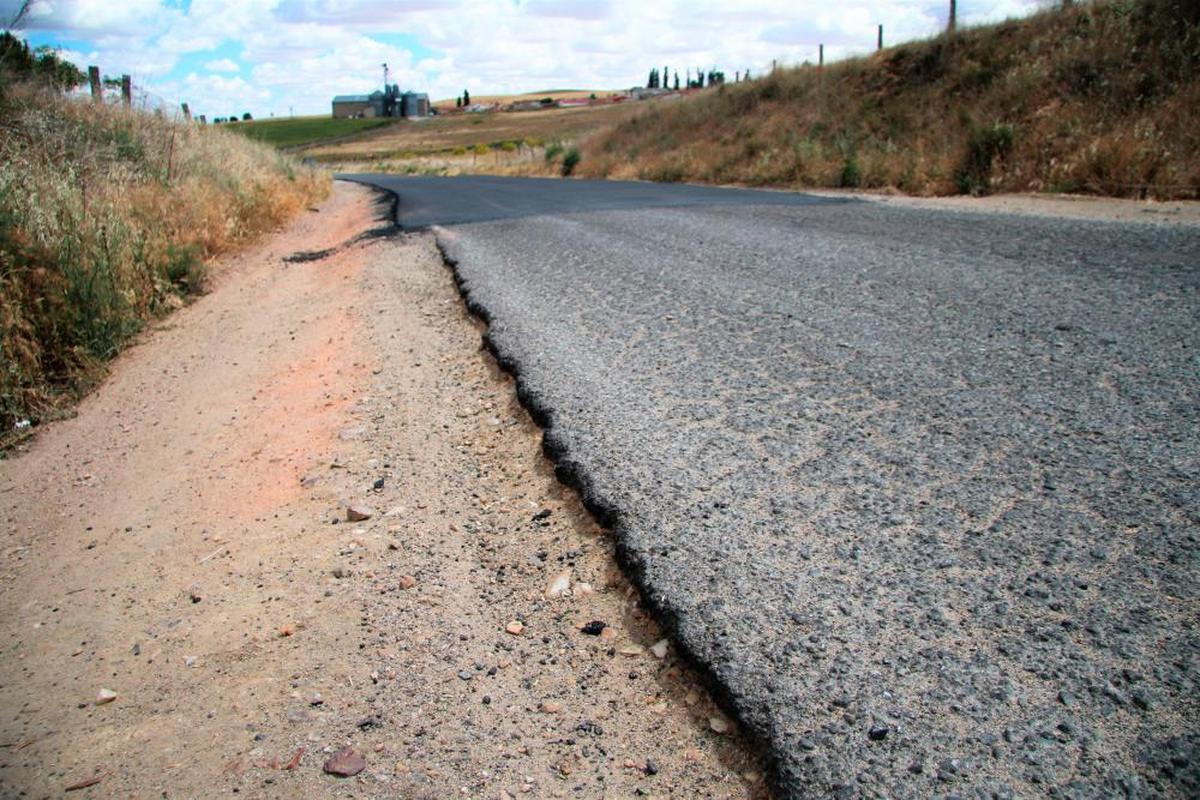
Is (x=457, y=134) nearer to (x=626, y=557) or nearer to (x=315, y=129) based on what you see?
(x=315, y=129)

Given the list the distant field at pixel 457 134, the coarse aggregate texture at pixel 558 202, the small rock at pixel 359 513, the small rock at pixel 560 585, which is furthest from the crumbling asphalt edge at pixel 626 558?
the distant field at pixel 457 134

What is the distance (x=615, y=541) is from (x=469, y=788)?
991 mm

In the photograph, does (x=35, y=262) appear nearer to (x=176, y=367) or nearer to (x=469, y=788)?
(x=176, y=367)

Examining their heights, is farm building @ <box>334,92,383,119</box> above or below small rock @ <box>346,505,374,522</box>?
above

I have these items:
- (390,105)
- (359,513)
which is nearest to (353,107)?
(390,105)

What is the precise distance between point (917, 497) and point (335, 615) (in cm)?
188

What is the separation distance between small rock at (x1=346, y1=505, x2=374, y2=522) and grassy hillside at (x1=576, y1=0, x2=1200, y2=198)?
32.9ft

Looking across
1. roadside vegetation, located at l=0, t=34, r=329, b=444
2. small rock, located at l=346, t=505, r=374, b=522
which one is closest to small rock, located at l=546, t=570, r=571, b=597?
small rock, located at l=346, t=505, r=374, b=522

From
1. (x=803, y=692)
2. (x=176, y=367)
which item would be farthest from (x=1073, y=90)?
(x=803, y=692)

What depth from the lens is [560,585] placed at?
8.30ft

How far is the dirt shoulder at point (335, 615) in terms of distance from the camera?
6.34ft

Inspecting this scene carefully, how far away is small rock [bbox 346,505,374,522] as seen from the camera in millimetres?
3156

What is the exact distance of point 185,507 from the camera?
150 inches

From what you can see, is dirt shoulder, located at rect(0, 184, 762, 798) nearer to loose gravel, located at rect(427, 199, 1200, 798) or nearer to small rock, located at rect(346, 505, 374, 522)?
small rock, located at rect(346, 505, 374, 522)
